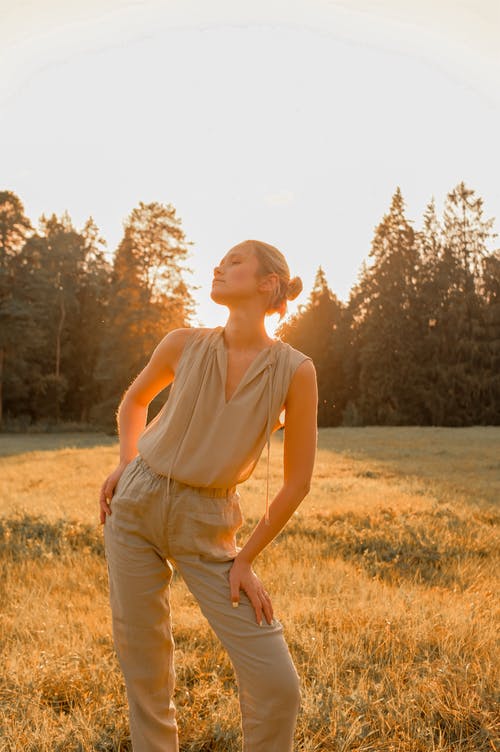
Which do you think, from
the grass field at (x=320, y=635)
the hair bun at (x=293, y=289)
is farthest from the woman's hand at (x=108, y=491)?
the grass field at (x=320, y=635)

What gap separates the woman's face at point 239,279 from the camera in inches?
102

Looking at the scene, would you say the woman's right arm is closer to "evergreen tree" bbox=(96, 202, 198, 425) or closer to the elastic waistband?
the elastic waistband

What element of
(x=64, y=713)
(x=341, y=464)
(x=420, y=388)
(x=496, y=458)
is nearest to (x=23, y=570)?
(x=64, y=713)

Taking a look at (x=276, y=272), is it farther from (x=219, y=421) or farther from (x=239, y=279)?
(x=219, y=421)

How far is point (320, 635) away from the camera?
4387 mm

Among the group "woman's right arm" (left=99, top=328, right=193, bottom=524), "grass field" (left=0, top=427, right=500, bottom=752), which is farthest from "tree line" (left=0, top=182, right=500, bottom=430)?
"woman's right arm" (left=99, top=328, right=193, bottom=524)

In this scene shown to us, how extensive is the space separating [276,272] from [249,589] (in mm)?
1188

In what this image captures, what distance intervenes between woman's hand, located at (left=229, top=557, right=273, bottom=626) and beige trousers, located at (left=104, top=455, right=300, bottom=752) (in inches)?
1.1

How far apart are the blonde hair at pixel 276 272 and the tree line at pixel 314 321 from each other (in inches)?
1417

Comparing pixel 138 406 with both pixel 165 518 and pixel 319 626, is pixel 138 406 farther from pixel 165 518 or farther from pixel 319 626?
pixel 319 626

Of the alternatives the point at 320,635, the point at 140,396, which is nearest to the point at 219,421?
the point at 140,396

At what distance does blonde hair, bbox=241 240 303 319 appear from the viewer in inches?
101

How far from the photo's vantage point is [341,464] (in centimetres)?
1733

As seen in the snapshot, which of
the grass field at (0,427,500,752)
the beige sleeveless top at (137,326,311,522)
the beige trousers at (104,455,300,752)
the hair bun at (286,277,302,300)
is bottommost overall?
the grass field at (0,427,500,752)
